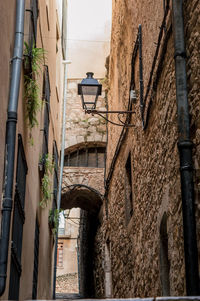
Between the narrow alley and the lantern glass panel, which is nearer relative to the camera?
the narrow alley

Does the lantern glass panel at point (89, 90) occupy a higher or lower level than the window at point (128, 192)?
higher

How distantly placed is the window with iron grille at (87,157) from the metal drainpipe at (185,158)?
11500 millimetres

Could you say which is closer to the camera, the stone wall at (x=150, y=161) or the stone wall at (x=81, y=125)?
the stone wall at (x=150, y=161)

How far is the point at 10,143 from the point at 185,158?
1.67 meters

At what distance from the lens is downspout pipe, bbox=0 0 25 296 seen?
4734mm

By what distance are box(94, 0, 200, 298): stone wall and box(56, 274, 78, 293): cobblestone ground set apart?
643 inches

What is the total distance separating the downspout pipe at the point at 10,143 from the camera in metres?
4.73

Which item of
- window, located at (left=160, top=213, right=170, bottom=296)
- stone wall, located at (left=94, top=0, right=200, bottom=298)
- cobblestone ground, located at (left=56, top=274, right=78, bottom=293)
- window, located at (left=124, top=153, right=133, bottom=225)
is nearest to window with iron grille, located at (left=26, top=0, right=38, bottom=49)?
stone wall, located at (left=94, top=0, right=200, bottom=298)

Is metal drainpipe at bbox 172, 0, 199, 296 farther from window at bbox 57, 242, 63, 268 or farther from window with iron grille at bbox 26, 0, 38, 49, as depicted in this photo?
window at bbox 57, 242, 63, 268

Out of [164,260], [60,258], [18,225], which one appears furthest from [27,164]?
[60,258]

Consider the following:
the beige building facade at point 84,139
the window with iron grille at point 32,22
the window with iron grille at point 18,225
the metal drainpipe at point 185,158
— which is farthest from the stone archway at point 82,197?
the metal drainpipe at point 185,158

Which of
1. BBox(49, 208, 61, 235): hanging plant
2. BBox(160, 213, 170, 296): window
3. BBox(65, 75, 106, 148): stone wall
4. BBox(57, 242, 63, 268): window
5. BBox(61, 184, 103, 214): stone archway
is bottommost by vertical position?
BBox(160, 213, 170, 296): window

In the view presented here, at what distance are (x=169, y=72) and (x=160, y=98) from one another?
0.57 metres

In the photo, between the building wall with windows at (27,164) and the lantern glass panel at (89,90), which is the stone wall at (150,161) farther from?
the building wall with windows at (27,164)
